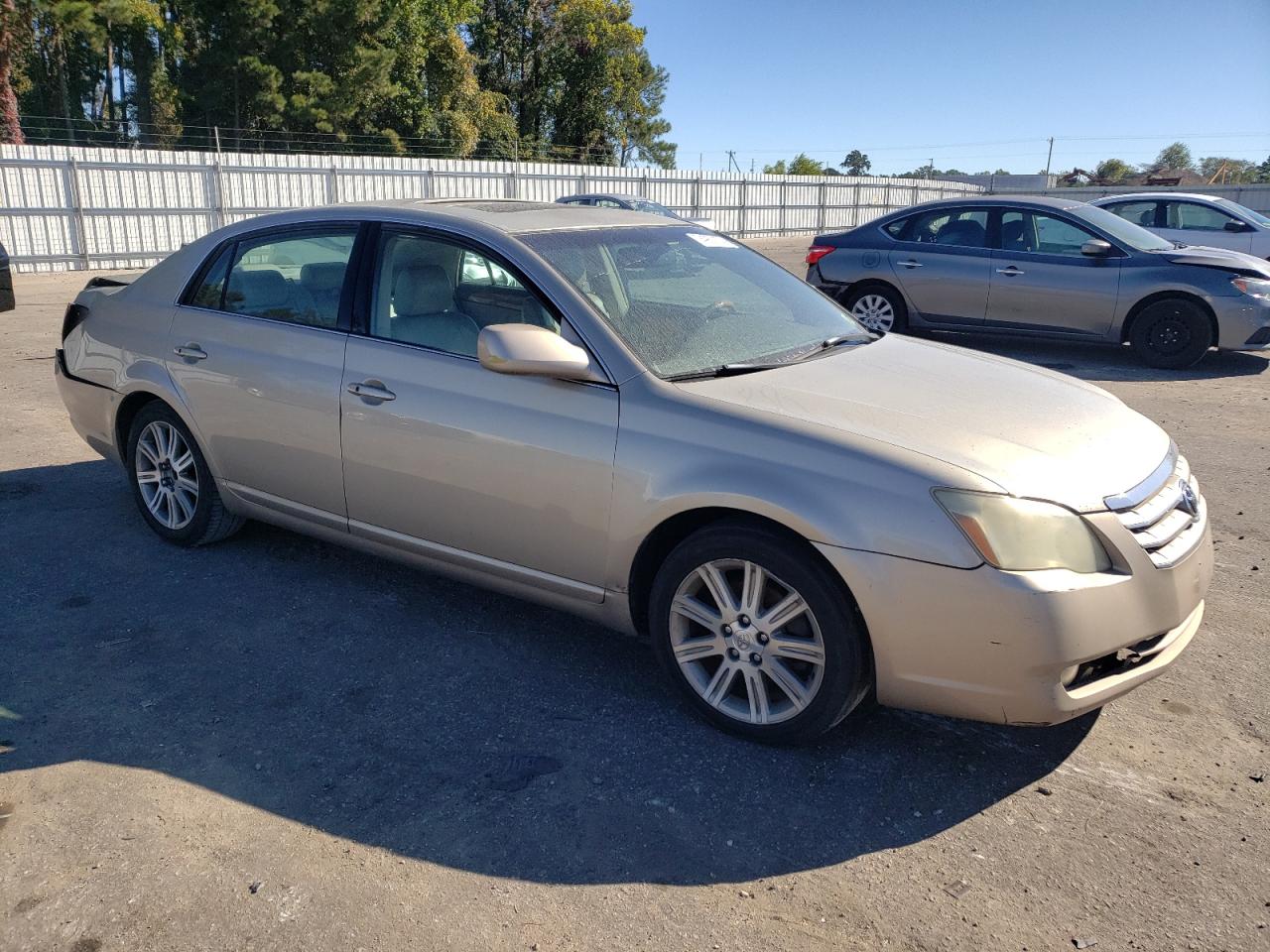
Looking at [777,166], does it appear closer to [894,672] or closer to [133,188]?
[133,188]

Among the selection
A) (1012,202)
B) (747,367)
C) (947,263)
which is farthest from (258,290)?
(1012,202)

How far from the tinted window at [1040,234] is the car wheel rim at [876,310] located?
1.26 metres

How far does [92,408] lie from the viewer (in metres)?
5.23

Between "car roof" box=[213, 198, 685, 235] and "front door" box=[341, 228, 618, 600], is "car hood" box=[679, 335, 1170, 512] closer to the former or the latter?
"front door" box=[341, 228, 618, 600]

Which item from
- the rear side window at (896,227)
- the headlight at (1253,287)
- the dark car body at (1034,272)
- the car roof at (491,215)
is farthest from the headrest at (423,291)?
the headlight at (1253,287)

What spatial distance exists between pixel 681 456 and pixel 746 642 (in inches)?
24.4

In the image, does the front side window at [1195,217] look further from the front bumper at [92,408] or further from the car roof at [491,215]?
the front bumper at [92,408]

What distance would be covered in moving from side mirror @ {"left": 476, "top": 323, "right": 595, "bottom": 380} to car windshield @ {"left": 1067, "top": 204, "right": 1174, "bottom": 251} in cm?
788

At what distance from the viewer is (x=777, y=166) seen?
95.8 meters

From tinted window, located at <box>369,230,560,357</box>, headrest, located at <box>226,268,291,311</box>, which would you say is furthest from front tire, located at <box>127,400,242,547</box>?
tinted window, located at <box>369,230,560,357</box>

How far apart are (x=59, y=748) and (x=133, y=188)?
21659 millimetres

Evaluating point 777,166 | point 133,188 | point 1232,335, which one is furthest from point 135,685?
point 777,166

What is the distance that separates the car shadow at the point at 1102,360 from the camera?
9.63m

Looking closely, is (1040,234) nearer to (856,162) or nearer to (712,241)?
(712,241)
